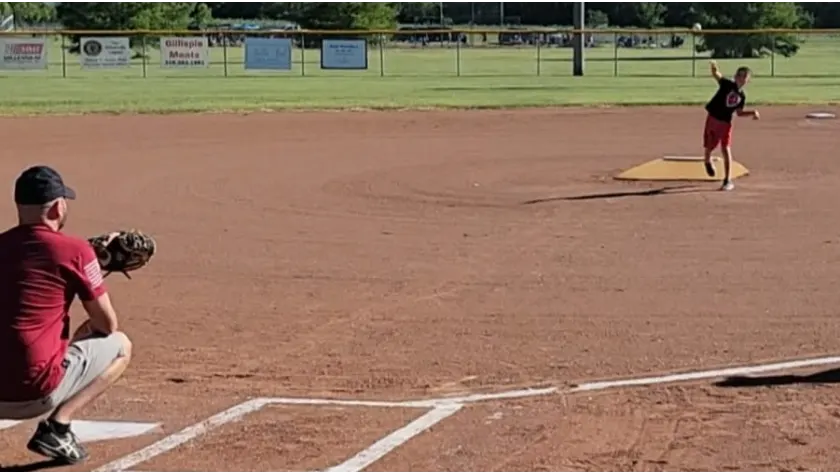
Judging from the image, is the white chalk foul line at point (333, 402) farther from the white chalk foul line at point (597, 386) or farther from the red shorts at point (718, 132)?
the red shorts at point (718, 132)

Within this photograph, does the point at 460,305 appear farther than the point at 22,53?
No

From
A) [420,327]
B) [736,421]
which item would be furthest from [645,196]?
[736,421]

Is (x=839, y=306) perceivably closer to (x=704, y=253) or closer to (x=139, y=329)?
(x=704, y=253)

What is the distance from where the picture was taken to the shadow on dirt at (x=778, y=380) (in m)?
8.76

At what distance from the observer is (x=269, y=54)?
174ft

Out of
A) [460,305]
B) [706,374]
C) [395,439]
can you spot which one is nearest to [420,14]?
[460,305]

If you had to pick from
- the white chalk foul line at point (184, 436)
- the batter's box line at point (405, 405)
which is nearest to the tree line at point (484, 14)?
the batter's box line at point (405, 405)

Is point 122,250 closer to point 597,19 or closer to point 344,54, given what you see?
point 344,54

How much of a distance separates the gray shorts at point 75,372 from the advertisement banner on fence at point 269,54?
46.0 m

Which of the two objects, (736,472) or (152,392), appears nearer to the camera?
(736,472)

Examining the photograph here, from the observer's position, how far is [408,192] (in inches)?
761

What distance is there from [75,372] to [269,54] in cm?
4729

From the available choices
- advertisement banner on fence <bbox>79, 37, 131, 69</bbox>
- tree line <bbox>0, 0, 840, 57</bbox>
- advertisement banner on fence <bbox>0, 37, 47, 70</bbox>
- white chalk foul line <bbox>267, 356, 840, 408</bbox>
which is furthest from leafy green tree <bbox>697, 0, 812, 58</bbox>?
white chalk foul line <bbox>267, 356, 840, 408</bbox>

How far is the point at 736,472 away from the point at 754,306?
5.16m
